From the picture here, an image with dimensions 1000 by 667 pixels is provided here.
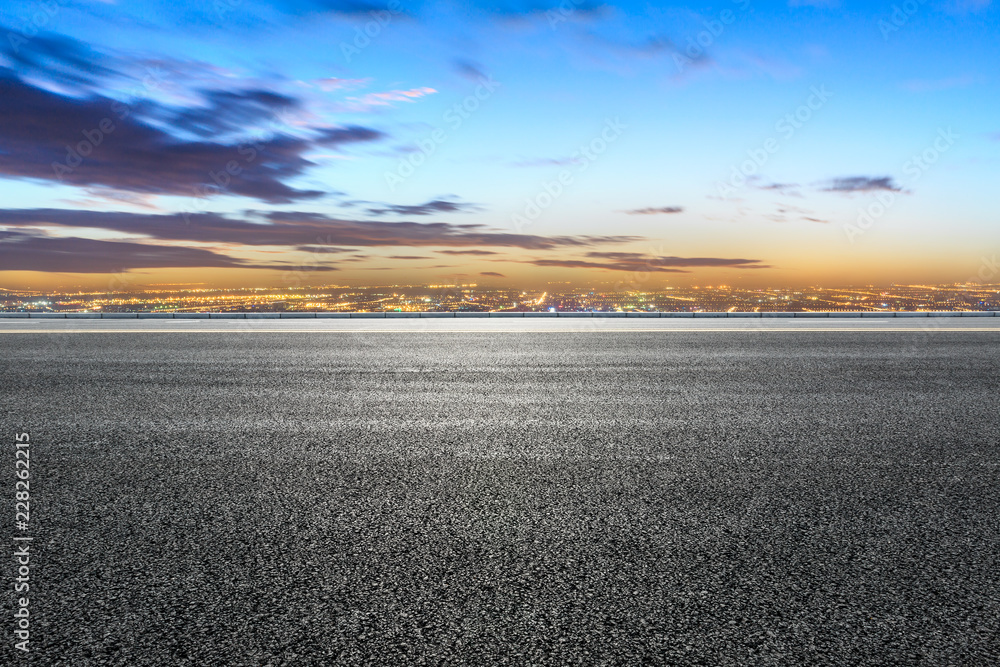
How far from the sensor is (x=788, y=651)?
2.59 metres

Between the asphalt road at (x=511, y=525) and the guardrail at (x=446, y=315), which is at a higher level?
the guardrail at (x=446, y=315)

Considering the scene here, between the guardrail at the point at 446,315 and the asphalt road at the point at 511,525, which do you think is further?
the guardrail at the point at 446,315

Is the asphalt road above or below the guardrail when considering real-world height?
below

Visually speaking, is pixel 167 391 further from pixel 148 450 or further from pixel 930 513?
pixel 930 513

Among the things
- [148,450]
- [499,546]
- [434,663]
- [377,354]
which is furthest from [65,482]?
[377,354]

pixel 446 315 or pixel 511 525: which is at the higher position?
pixel 446 315

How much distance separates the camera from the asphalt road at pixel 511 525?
2.70 metres

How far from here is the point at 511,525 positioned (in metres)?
3.95

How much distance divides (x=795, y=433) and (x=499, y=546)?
4205 mm

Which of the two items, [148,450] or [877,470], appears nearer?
[877,470]

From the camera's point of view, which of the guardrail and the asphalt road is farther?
the guardrail

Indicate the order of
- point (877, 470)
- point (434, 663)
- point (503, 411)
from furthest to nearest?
point (503, 411) < point (877, 470) < point (434, 663)

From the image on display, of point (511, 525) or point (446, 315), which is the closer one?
point (511, 525)

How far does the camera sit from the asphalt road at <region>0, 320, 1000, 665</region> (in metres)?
2.70
